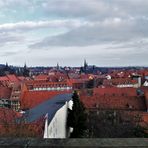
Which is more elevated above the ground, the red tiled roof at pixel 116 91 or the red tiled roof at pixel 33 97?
the red tiled roof at pixel 116 91

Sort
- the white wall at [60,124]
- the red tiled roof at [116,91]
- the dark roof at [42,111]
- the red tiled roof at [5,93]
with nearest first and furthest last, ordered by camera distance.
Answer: the dark roof at [42,111] → the white wall at [60,124] → the red tiled roof at [116,91] → the red tiled roof at [5,93]

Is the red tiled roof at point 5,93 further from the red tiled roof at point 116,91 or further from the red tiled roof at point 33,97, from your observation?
the red tiled roof at point 116,91

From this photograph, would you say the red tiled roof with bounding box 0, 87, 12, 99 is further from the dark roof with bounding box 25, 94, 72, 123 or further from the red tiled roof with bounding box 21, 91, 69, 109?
the dark roof with bounding box 25, 94, 72, 123

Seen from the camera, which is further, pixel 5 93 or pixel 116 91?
pixel 5 93

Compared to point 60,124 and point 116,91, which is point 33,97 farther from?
point 60,124

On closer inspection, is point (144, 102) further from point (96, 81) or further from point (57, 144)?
point (96, 81)

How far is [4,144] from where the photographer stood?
131 inches

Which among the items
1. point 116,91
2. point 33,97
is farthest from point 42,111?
point 116,91

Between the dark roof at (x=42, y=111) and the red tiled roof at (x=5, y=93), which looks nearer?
the dark roof at (x=42, y=111)

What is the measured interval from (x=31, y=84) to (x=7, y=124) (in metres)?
81.7

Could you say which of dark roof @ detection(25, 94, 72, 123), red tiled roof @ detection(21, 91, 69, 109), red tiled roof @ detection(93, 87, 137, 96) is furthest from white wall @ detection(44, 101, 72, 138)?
red tiled roof @ detection(93, 87, 137, 96)

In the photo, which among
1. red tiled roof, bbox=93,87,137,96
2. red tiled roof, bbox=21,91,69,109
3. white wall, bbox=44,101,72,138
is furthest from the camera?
red tiled roof, bbox=93,87,137,96

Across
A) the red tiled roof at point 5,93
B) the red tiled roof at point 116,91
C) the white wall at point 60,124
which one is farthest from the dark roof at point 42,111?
the red tiled roof at point 5,93

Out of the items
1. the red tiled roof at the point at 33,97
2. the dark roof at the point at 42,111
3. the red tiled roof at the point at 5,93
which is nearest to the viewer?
the dark roof at the point at 42,111
